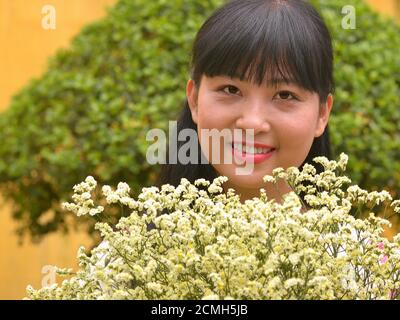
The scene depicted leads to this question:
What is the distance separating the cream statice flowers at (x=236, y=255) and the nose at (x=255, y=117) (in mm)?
426

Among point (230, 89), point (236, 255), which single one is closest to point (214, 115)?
point (230, 89)

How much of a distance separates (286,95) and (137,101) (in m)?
2.27

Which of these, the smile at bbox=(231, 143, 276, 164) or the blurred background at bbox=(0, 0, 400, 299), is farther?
the blurred background at bbox=(0, 0, 400, 299)

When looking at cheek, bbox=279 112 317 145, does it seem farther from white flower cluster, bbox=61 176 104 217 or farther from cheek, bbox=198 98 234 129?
white flower cluster, bbox=61 176 104 217

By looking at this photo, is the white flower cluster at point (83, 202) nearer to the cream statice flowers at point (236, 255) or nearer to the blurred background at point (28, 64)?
the cream statice flowers at point (236, 255)

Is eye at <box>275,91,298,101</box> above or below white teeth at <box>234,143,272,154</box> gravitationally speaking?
above

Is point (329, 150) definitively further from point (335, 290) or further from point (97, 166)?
point (97, 166)

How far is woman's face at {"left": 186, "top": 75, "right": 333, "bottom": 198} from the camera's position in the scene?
2.13 m

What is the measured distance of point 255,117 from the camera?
6.90 ft

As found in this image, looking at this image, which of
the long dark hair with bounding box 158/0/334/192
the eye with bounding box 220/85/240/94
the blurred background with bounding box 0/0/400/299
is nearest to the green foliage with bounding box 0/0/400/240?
the blurred background with bounding box 0/0/400/299

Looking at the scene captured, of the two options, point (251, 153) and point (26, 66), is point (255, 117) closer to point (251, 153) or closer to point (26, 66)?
point (251, 153)

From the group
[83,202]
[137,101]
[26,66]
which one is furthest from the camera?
[26,66]

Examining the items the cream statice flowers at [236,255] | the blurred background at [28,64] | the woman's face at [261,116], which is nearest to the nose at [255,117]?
the woman's face at [261,116]
